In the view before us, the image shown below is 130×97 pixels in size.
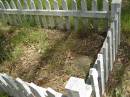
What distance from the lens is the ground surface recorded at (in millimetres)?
3982

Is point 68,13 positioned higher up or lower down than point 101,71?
higher up

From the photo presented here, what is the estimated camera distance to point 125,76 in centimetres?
363

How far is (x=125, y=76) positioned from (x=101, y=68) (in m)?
0.80

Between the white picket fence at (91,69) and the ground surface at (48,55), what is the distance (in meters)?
0.33

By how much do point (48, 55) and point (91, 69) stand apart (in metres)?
1.80

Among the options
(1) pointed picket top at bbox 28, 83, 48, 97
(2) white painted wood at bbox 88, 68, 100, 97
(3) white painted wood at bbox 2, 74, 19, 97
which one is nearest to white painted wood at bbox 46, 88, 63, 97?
(1) pointed picket top at bbox 28, 83, 48, 97

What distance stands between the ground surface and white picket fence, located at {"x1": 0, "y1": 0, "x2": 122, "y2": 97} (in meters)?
0.33

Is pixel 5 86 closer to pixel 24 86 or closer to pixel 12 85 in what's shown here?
pixel 12 85

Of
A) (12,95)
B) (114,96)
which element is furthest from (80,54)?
(12,95)

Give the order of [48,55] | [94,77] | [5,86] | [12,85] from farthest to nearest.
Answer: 1. [48,55]
2. [5,86]
3. [12,85]
4. [94,77]

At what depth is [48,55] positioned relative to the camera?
4348 mm

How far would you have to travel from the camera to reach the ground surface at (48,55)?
398cm

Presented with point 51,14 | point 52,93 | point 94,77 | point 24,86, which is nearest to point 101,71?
point 94,77

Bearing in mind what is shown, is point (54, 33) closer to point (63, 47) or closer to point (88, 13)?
point (63, 47)
